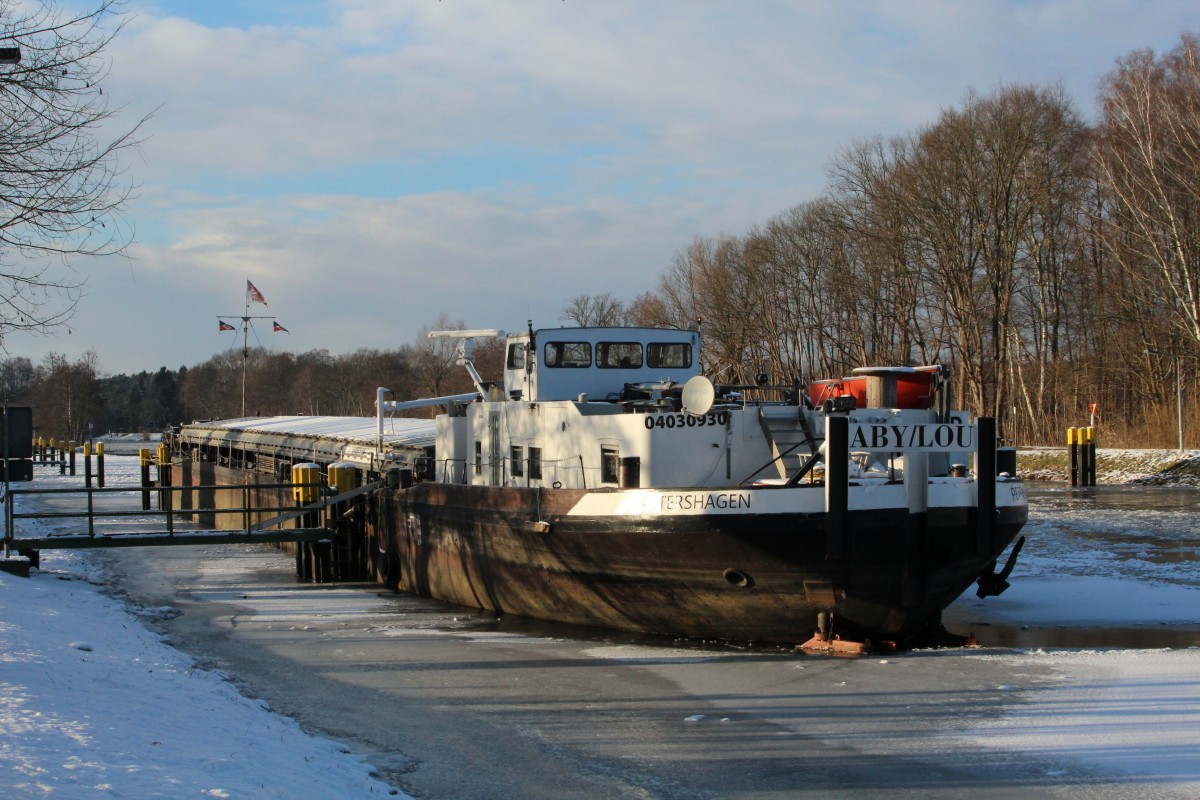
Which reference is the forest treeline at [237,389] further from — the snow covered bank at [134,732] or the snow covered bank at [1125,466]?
the snow covered bank at [134,732]

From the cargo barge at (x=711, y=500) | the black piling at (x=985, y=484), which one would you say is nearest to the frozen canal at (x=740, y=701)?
the cargo barge at (x=711, y=500)

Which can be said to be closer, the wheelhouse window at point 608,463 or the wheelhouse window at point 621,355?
the wheelhouse window at point 608,463

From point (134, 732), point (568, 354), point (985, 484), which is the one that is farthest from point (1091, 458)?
point (134, 732)

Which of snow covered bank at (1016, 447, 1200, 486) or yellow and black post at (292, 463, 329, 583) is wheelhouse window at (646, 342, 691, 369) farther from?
snow covered bank at (1016, 447, 1200, 486)

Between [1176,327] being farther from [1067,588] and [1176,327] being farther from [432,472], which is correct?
[432,472]

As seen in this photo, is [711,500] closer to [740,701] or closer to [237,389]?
[740,701]

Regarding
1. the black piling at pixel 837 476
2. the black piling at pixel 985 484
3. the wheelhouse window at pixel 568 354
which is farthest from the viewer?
the wheelhouse window at pixel 568 354

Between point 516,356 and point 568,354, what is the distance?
3.48ft

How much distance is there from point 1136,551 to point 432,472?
12.9 m

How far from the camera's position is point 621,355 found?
16641 millimetres

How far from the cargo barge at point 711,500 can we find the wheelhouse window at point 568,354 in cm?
3

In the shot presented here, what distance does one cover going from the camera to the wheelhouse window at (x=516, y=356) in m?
16.9

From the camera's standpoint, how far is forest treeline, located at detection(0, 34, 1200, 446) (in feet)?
126

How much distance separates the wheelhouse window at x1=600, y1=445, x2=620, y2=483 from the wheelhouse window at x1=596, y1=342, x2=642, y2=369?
106 inches
